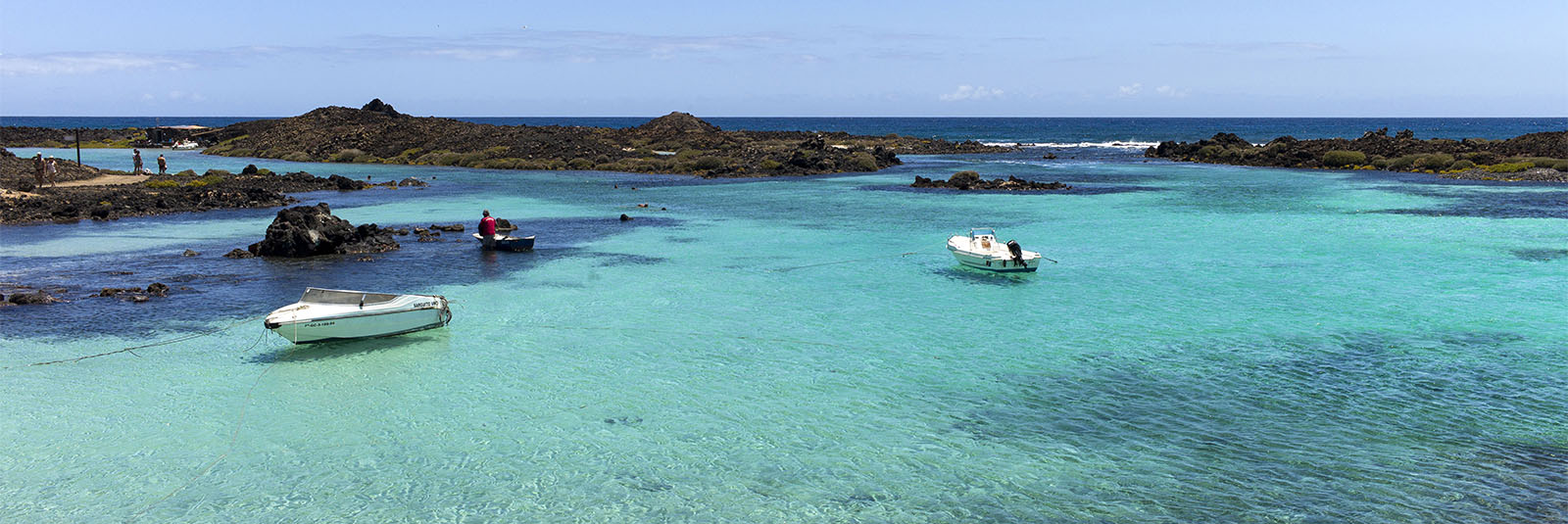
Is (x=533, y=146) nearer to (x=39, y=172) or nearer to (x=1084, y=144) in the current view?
(x=39, y=172)

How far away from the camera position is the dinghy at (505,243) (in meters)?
37.3

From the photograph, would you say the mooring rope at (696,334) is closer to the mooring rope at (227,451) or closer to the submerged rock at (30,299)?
the mooring rope at (227,451)

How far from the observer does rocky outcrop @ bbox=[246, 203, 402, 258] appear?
115 ft

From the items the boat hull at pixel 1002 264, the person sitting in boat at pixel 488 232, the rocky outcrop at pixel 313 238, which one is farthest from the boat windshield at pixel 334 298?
the boat hull at pixel 1002 264

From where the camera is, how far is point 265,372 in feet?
67.1

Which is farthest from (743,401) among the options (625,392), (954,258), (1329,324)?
(954,258)

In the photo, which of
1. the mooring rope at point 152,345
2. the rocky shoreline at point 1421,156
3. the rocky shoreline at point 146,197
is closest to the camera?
the mooring rope at point 152,345

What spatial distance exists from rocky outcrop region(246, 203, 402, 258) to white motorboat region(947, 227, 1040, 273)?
2051 cm

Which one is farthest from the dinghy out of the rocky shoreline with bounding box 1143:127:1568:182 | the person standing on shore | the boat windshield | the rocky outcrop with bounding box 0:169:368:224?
the rocky shoreline with bounding box 1143:127:1568:182

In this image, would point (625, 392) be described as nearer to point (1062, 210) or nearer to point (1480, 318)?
point (1480, 318)

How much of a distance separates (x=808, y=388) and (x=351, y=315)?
9854 mm

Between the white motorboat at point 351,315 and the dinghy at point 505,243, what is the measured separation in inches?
553

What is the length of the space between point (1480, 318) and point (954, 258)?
1483 centimetres

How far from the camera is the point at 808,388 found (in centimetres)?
1958
